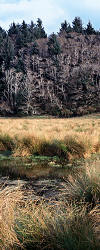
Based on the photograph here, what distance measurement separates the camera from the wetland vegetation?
10.3 ft

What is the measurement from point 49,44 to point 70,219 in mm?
80900

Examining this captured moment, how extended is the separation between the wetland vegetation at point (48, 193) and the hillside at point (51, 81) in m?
42.3

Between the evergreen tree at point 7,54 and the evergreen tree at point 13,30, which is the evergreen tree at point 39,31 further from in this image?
the evergreen tree at point 7,54

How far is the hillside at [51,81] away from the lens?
5784 centimetres

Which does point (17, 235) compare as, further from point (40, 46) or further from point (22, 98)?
point (40, 46)

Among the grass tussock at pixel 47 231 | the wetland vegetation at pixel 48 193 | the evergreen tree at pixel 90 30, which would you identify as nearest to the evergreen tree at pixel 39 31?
the evergreen tree at pixel 90 30

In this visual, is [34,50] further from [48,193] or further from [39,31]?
[48,193]

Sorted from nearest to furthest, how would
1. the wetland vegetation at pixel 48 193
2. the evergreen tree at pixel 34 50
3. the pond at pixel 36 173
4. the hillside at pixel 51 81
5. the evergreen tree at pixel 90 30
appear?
the wetland vegetation at pixel 48 193, the pond at pixel 36 173, the hillside at pixel 51 81, the evergreen tree at pixel 34 50, the evergreen tree at pixel 90 30

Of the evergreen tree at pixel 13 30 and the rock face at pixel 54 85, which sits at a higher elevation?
the evergreen tree at pixel 13 30

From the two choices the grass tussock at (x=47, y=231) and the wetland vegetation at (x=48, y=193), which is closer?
the grass tussock at (x=47, y=231)

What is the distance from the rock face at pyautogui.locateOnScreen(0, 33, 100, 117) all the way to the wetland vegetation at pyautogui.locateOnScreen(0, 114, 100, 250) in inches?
1668

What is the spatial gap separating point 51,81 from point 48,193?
61.9 meters

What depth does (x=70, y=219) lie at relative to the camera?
3.28 metres

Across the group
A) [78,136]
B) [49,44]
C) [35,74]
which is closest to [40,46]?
[49,44]
